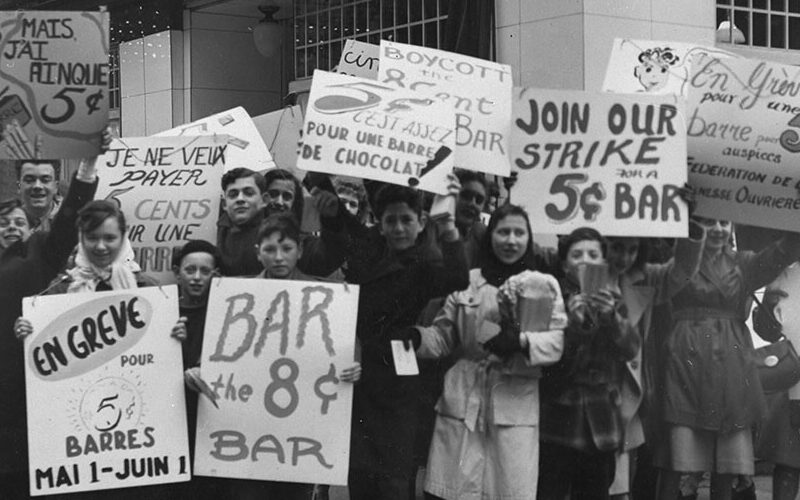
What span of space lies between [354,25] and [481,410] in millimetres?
8713

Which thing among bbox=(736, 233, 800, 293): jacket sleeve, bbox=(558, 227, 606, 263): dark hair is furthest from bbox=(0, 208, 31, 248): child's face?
bbox=(736, 233, 800, 293): jacket sleeve

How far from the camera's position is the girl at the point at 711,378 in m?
6.99

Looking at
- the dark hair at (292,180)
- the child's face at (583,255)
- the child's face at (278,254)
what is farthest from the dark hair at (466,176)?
the child's face at (278,254)

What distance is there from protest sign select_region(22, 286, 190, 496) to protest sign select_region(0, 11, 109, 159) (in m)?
0.88

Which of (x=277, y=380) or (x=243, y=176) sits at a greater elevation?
(x=243, y=176)

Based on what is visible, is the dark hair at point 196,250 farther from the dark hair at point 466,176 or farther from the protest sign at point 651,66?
the protest sign at point 651,66

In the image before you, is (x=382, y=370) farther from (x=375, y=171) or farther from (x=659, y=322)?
(x=659, y=322)

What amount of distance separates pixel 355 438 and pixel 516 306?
0.94 meters

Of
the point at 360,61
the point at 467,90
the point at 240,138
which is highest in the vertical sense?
the point at 360,61

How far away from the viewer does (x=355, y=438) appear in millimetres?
6570

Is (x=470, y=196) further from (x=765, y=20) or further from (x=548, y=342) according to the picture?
(x=765, y=20)

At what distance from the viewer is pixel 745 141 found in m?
7.07

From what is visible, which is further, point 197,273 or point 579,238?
point 579,238

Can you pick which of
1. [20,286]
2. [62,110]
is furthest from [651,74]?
[20,286]
